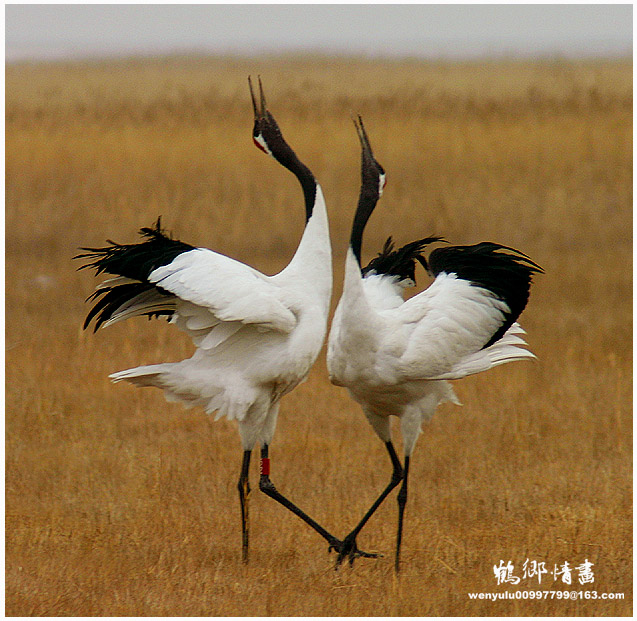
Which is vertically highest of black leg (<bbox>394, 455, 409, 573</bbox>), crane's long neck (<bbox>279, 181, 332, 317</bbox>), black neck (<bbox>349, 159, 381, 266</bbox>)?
black neck (<bbox>349, 159, 381, 266</bbox>)

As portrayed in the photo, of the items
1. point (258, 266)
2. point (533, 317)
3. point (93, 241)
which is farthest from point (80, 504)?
point (93, 241)

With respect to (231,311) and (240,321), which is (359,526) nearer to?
(240,321)

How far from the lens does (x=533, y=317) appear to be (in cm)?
1049

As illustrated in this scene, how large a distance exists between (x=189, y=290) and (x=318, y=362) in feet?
13.8

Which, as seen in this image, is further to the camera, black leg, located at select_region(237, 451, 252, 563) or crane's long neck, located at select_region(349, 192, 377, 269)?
black leg, located at select_region(237, 451, 252, 563)

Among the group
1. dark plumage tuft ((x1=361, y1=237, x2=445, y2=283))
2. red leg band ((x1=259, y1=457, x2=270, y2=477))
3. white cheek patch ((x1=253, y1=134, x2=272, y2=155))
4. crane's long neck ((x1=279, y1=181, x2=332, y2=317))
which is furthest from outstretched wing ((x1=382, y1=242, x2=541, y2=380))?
white cheek patch ((x1=253, y1=134, x2=272, y2=155))

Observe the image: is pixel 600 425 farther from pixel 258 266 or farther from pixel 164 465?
pixel 258 266

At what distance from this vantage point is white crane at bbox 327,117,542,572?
5.17 metres

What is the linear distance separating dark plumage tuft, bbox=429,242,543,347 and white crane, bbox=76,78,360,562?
2.77ft

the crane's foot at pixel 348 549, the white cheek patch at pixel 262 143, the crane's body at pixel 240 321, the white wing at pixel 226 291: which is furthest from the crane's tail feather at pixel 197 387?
the white cheek patch at pixel 262 143

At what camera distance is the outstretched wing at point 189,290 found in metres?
4.94

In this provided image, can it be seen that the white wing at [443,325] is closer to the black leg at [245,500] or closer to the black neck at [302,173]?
the black neck at [302,173]

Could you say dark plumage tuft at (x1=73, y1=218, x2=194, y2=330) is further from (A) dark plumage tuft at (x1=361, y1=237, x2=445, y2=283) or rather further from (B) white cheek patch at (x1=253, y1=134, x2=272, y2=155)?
(A) dark plumage tuft at (x1=361, y1=237, x2=445, y2=283)

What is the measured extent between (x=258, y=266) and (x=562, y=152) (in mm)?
4756
